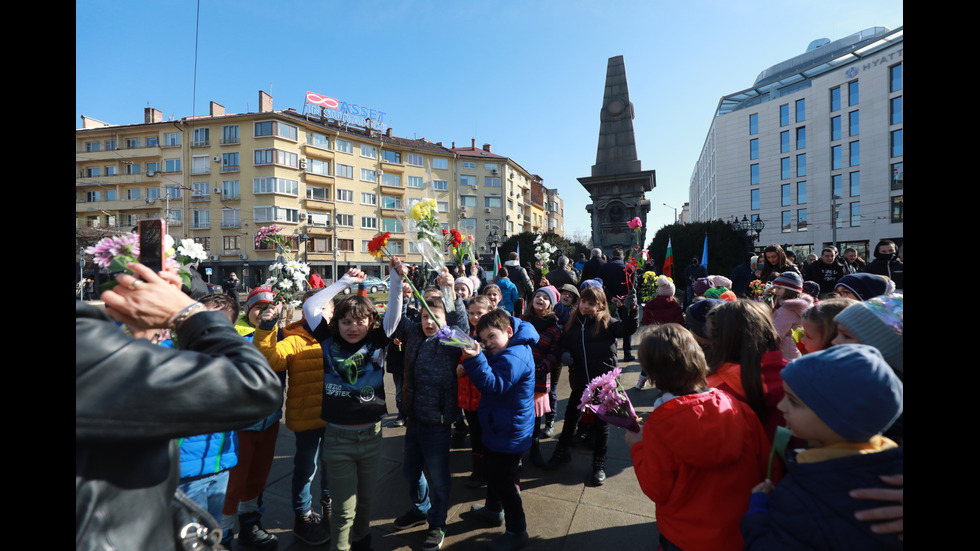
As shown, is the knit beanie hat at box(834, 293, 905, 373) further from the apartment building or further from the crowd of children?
the apartment building

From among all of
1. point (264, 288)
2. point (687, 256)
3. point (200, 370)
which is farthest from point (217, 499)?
point (687, 256)

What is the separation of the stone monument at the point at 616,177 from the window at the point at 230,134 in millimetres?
36042

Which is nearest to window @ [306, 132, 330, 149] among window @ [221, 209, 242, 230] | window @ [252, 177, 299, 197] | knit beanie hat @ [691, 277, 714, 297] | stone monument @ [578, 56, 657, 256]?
window @ [252, 177, 299, 197]

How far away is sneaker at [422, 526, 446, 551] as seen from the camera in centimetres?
295

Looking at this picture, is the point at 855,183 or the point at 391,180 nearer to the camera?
the point at 855,183

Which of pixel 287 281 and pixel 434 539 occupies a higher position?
pixel 287 281

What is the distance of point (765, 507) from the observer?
158 centimetres

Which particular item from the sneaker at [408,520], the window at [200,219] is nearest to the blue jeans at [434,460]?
the sneaker at [408,520]

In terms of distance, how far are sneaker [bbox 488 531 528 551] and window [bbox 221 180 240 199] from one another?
148 ft

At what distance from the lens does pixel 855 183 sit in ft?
145

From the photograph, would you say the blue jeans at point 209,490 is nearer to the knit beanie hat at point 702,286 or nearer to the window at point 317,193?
the knit beanie hat at point 702,286

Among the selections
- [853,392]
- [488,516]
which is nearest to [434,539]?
[488,516]

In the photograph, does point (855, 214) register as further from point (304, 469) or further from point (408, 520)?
point (304, 469)

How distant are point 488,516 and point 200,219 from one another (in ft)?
156
